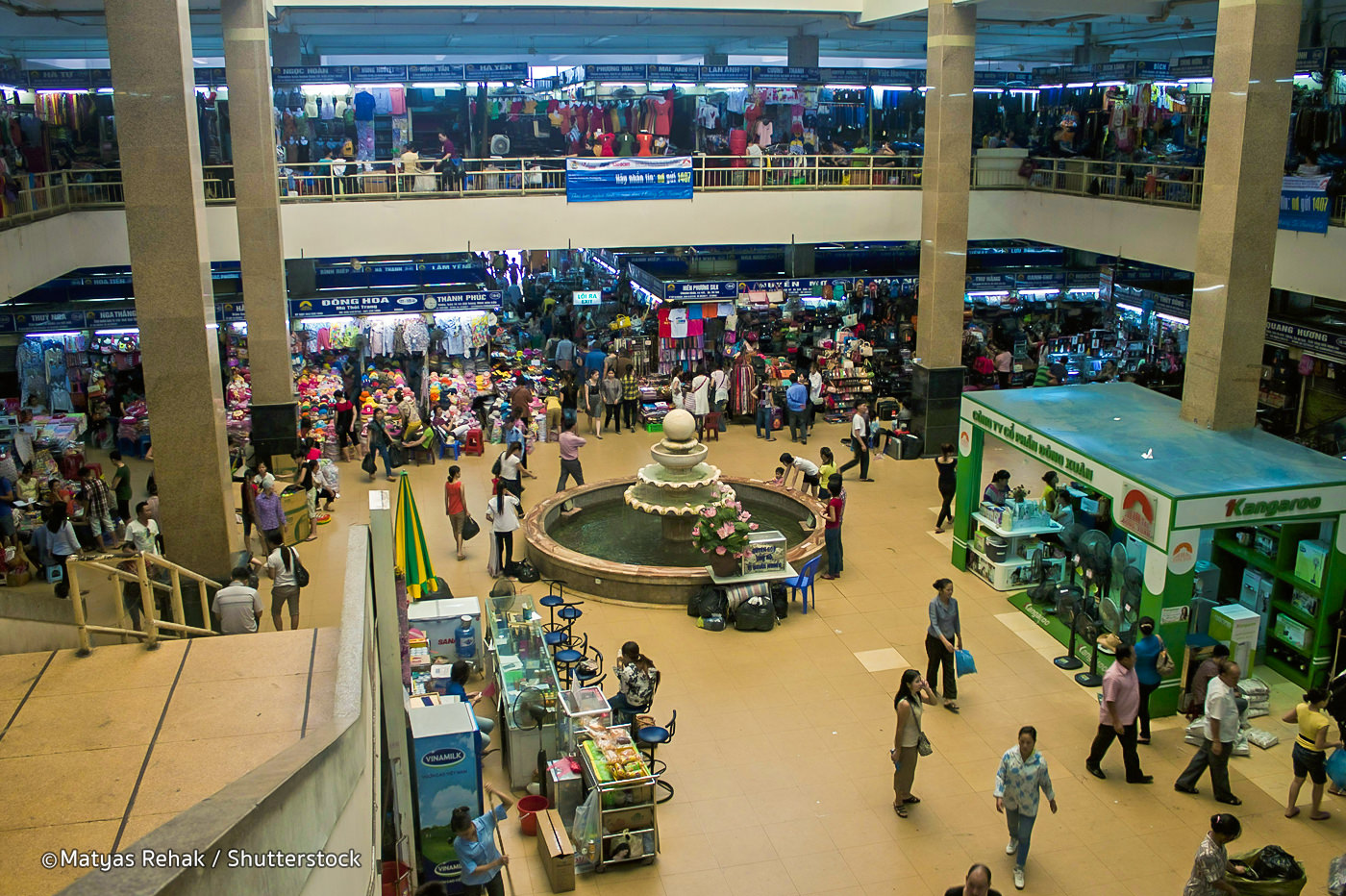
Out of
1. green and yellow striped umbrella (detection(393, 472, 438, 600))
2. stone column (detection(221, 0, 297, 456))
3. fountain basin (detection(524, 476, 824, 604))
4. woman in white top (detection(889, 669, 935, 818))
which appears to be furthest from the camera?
stone column (detection(221, 0, 297, 456))

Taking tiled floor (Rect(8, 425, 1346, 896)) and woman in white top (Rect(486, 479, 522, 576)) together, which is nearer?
tiled floor (Rect(8, 425, 1346, 896))

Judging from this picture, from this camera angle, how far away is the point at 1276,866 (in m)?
6.95

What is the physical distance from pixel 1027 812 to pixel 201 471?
7.66 metres

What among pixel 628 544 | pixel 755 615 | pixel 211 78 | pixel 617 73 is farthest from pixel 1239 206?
pixel 211 78

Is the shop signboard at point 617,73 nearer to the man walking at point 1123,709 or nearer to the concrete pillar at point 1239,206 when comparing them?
the concrete pillar at point 1239,206

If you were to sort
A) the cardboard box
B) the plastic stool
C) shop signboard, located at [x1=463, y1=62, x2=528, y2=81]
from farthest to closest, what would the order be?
shop signboard, located at [x1=463, y1=62, x2=528, y2=81] < the plastic stool < the cardboard box

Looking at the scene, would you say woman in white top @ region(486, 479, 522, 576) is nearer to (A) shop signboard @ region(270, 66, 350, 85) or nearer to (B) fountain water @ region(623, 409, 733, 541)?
(B) fountain water @ region(623, 409, 733, 541)

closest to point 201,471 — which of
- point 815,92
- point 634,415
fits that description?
point 634,415

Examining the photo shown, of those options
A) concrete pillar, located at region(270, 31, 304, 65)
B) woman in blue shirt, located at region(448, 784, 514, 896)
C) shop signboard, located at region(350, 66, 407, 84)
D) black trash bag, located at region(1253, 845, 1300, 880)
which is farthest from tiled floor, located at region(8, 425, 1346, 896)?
concrete pillar, located at region(270, 31, 304, 65)

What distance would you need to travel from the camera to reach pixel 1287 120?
1214 cm

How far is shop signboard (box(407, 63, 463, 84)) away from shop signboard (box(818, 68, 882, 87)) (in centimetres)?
760

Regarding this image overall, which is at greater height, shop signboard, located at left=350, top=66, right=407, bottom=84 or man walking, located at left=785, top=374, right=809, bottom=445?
shop signboard, located at left=350, top=66, right=407, bottom=84

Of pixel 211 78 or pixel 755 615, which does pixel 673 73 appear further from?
pixel 755 615

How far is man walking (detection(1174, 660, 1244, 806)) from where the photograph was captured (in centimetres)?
877
